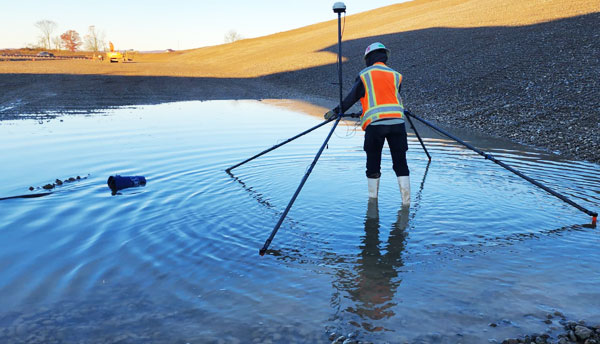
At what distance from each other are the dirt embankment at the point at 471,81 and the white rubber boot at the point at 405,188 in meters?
4.57

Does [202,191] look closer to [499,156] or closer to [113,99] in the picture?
[499,156]

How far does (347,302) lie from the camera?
3691mm

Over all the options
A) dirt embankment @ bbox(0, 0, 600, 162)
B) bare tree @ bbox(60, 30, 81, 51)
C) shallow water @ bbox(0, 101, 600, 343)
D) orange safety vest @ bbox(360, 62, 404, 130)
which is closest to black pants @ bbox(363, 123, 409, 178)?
orange safety vest @ bbox(360, 62, 404, 130)

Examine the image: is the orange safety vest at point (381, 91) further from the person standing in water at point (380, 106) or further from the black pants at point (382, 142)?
the black pants at point (382, 142)

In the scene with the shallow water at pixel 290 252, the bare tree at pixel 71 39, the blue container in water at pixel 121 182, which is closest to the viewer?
the shallow water at pixel 290 252

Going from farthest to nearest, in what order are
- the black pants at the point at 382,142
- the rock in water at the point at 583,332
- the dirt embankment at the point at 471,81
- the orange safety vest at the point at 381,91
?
the dirt embankment at the point at 471,81
the black pants at the point at 382,142
the orange safety vest at the point at 381,91
the rock in water at the point at 583,332

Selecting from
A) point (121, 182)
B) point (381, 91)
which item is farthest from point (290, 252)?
point (121, 182)

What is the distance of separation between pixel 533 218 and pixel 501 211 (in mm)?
379

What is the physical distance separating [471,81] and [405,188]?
13.6 meters

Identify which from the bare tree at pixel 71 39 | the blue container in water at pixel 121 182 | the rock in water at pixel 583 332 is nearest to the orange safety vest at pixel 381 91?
the rock in water at pixel 583 332

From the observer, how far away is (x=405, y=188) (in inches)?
239

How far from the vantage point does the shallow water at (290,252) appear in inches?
134

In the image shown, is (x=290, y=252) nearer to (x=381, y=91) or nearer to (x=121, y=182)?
(x=381, y=91)

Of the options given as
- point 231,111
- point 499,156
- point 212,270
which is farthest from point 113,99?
point 212,270
